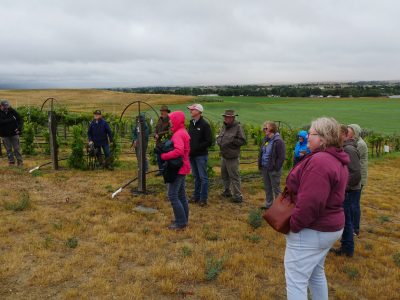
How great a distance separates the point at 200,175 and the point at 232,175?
81 centimetres

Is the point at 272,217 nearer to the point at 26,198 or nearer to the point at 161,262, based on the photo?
the point at 161,262

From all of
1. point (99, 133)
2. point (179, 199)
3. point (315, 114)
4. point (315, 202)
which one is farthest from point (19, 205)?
point (315, 114)

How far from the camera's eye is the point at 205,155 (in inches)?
285

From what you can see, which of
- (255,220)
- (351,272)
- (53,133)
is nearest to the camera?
(351,272)

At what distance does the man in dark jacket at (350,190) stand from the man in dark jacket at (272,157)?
1.79 metres

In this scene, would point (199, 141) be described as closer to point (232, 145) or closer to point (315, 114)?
point (232, 145)

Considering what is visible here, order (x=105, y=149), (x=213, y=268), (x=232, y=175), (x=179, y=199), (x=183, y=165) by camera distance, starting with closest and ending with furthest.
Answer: (x=213, y=268), (x=183, y=165), (x=179, y=199), (x=232, y=175), (x=105, y=149)

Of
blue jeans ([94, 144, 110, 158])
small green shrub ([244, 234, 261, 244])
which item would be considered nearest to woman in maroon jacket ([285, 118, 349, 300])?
small green shrub ([244, 234, 261, 244])

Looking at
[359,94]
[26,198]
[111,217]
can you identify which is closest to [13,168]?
[26,198]

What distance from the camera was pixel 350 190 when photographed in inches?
208

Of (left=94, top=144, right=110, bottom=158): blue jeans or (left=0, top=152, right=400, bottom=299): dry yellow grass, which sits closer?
(left=0, top=152, right=400, bottom=299): dry yellow grass

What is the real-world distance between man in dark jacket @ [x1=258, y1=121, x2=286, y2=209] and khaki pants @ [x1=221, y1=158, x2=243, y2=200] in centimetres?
56

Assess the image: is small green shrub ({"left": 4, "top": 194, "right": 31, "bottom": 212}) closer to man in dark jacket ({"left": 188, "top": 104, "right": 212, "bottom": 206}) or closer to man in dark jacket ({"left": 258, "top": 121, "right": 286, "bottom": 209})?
man in dark jacket ({"left": 188, "top": 104, "right": 212, "bottom": 206})

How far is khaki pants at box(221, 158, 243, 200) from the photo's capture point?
25.2 ft
